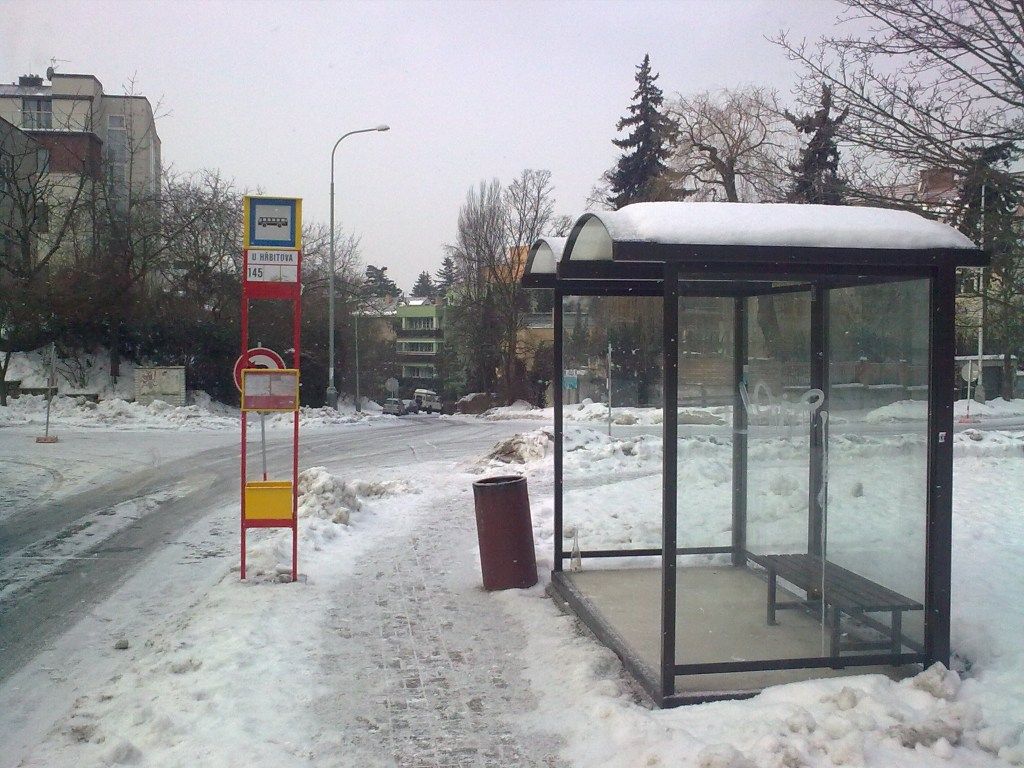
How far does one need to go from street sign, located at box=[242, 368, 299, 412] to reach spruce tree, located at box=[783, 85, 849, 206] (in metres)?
4.70

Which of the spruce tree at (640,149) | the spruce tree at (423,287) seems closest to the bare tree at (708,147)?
the spruce tree at (640,149)

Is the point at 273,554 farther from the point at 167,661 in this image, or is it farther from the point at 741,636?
the point at 741,636

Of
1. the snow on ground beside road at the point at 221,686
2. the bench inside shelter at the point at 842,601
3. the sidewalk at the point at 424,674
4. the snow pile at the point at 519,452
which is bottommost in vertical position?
the sidewalk at the point at 424,674

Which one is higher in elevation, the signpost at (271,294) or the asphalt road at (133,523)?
the signpost at (271,294)

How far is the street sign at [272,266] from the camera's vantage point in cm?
759

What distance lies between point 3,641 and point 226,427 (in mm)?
20501

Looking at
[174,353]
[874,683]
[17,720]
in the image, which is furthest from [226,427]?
[874,683]

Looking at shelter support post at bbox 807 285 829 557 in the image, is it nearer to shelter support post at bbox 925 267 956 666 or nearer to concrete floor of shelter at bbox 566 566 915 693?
concrete floor of shelter at bbox 566 566 915 693

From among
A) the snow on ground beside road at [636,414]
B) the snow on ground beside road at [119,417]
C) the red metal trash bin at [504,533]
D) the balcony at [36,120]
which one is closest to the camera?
the snow on ground beside road at [636,414]

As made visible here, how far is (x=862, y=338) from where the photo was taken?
5633 millimetres

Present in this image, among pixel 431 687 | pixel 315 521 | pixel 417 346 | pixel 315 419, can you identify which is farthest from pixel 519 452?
pixel 417 346

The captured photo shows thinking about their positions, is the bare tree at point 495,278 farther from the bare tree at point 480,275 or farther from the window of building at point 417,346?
the window of building at point 417,346

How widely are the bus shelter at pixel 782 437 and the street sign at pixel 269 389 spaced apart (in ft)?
7.22

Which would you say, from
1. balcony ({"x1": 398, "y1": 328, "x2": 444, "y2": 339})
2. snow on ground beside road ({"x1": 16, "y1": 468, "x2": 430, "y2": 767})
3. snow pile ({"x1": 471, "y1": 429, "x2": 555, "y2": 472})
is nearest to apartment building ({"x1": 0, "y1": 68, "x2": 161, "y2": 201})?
snow pile ({"x1": 471, "y1": 429, "x2": 555, "y2": 472})
